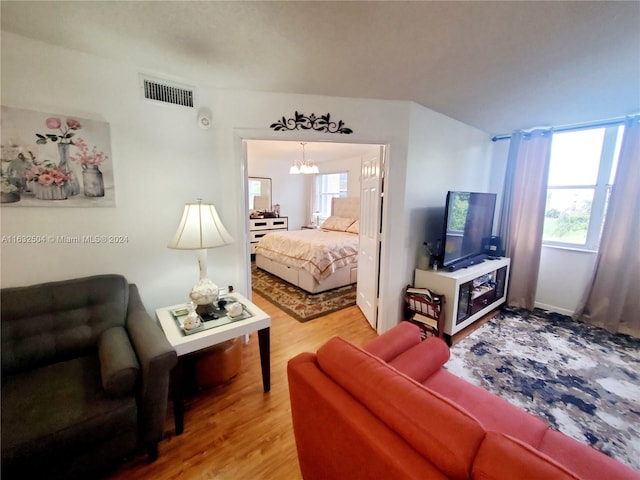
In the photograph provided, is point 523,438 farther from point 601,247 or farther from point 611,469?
point 601,247

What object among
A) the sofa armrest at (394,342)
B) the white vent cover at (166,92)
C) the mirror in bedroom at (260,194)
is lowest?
the sofa armrest at (394,342)

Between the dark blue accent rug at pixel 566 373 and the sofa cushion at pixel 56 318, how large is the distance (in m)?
2.60

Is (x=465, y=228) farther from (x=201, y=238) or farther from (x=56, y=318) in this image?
(x=56, y=318)

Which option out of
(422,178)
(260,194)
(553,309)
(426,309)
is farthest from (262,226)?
(553,309)

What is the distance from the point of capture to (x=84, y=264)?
5.79ft

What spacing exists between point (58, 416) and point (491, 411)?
6.33ft

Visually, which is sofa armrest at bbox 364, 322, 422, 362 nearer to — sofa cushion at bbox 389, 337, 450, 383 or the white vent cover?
sofa cushion at bbox 389, 337, 450, 383

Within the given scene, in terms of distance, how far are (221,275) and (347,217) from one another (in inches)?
141

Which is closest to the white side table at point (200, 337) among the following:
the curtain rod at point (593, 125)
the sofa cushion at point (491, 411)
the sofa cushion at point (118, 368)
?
the sofa cushion at point (118, 368)

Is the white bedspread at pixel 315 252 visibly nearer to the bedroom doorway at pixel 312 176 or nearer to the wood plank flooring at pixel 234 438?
the bedroom doorway at pixel 312 176

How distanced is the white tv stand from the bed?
132 centimetres

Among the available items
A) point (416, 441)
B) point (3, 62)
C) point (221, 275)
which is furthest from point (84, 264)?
point (416, 441)

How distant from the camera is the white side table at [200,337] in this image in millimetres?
1541

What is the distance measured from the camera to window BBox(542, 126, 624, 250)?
9.48 feet
